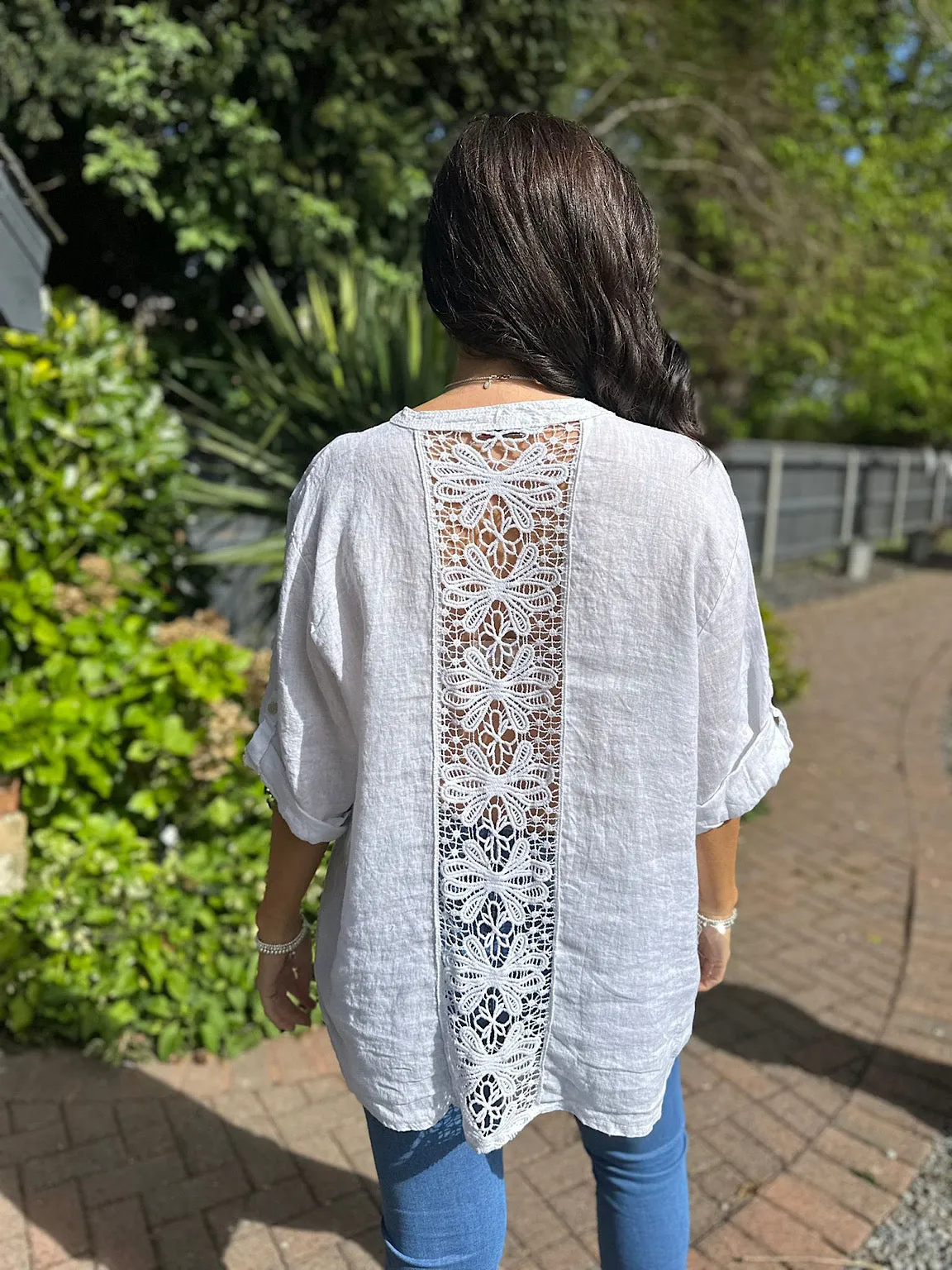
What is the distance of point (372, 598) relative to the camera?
3.81ft

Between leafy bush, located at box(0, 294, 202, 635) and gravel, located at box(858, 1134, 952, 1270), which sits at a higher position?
leafy bush, located at box(0, 294, 202, 635)

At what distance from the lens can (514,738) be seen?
1.19 m

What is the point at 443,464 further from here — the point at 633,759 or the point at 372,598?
the point at 633,759

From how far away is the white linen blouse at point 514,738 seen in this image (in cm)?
114

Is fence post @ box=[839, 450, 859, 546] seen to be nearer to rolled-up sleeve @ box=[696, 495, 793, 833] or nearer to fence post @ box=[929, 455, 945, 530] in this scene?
fence post @ box=[929, 455, 945, 530]

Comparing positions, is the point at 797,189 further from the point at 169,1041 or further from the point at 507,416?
the point at 507,416

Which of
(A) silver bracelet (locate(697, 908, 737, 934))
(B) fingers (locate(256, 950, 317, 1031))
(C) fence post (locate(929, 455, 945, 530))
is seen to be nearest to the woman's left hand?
(B) fingers (locate(256, 950, 317, 1031))

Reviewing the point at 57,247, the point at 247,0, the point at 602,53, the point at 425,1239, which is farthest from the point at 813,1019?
the point at 602,53

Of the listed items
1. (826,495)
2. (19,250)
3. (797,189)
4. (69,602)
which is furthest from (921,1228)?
(826,495)

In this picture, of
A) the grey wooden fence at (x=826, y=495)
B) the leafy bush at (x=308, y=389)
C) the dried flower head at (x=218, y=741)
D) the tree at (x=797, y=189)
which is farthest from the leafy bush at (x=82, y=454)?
the grey wooden fence at (x=826, y=495)

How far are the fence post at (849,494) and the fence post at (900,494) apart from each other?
1697mm

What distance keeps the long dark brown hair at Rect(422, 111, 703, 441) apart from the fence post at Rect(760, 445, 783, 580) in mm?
10798

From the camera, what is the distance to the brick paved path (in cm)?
220

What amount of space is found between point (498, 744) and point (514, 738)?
0.07ft
